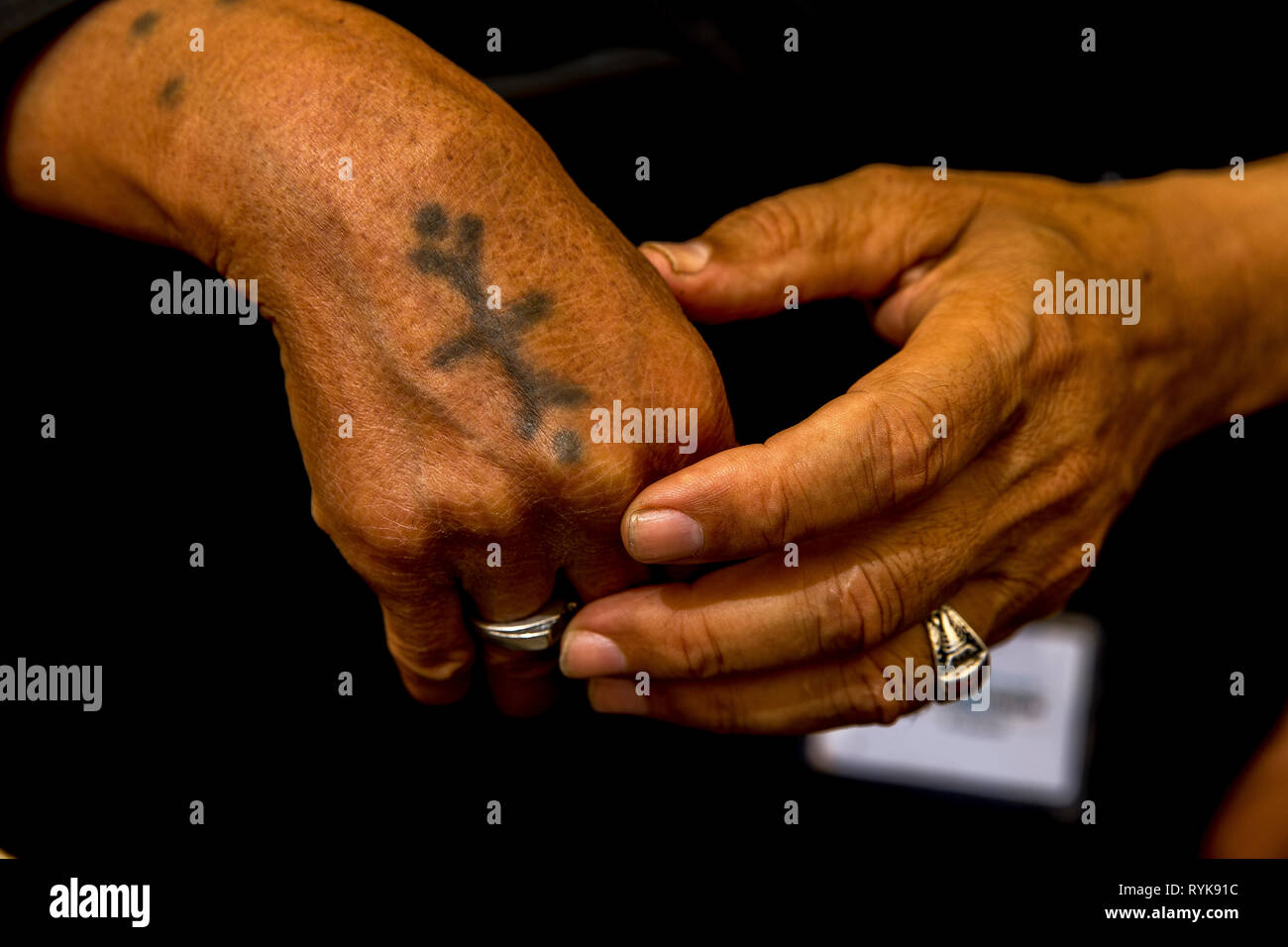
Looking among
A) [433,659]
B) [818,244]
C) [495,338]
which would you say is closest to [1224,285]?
[818,244]

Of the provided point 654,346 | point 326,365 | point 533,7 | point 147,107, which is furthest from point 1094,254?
point 147,107

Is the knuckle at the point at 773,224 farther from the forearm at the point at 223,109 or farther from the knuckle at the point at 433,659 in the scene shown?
the knuckle at the point at 433,659

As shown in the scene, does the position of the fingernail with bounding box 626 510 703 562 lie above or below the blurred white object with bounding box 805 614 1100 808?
above

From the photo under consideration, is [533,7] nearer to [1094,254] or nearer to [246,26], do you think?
[246,26]

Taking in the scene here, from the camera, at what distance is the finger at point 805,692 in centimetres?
93

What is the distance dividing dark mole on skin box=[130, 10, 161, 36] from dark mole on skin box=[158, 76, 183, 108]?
0.25 feet

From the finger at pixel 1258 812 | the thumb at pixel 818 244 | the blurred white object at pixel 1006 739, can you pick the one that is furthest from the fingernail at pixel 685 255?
the blurred white object at pixel 1006 739

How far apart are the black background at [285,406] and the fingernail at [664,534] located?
37cm

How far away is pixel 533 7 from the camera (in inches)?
39.4

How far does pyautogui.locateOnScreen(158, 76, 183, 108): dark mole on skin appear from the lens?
0.80 meters

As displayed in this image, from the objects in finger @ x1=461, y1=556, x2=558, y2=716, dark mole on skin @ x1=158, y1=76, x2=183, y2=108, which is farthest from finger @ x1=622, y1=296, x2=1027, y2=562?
dark mole on skin @ x1=158, y1=76, x2=183, y2=108

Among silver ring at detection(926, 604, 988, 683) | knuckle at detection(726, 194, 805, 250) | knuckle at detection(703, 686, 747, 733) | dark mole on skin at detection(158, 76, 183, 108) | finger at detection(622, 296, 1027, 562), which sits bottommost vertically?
knuckle at detection(703, 686, 747, 733)

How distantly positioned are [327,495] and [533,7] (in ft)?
1.83

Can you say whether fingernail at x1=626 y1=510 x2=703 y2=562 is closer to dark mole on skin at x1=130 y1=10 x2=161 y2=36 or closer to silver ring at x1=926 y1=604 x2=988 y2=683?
silver ring at x1=926 y1=604 x2=988 y2=683
